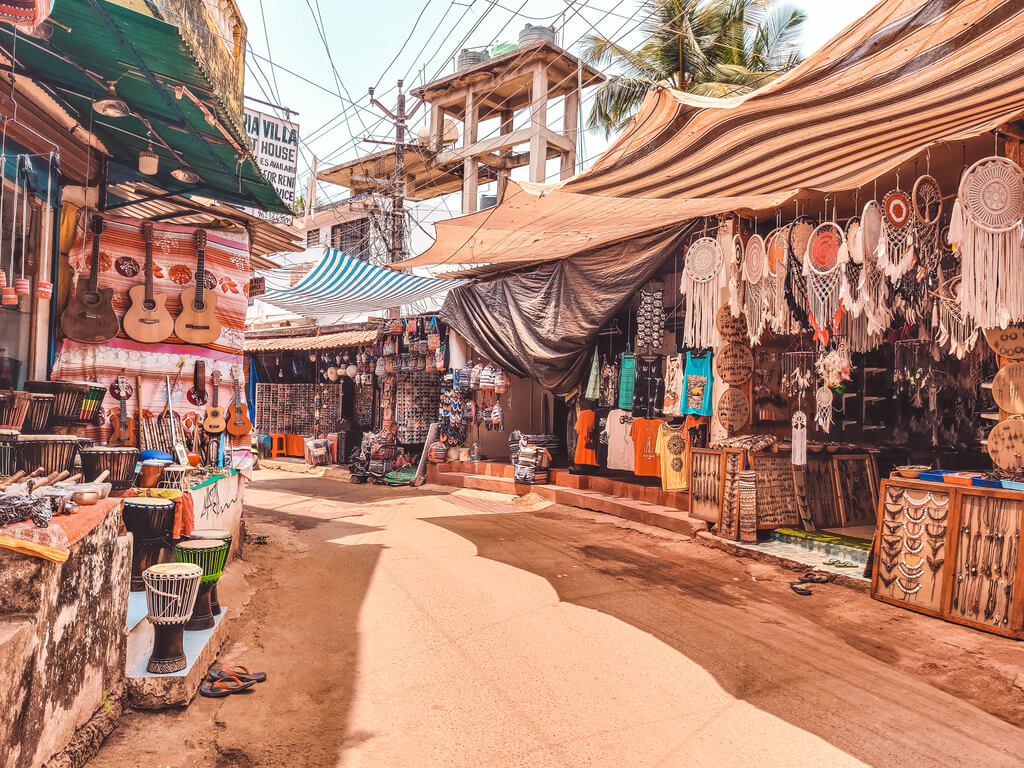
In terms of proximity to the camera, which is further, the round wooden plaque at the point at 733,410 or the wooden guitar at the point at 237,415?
the round wooden plaque at the point at 733,410

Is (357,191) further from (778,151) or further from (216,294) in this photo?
(778,151)

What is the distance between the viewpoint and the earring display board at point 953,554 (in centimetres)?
394

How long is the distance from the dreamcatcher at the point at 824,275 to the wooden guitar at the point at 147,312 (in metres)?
5.62

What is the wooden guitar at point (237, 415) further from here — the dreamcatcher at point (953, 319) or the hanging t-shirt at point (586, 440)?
the dreamcatcher at point (953, 319)

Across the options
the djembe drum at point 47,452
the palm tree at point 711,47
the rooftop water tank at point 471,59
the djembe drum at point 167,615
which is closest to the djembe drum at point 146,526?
the djembe drum at point 47,452

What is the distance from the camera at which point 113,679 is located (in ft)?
9.34

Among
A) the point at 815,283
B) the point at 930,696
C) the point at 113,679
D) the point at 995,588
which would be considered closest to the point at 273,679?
the point at 113,679

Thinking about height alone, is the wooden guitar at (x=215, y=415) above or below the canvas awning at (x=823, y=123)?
below

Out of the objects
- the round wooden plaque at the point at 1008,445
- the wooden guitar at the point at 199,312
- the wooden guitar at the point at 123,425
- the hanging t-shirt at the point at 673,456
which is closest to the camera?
the round wooden plaque at the point at 1008,445

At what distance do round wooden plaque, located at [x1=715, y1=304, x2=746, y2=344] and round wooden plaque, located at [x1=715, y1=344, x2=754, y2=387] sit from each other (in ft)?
0.25

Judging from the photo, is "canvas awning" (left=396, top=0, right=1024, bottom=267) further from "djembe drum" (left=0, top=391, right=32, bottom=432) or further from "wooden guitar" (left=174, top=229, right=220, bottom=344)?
"djembe drum" (left=0, top=391, right=32, bottom=432)

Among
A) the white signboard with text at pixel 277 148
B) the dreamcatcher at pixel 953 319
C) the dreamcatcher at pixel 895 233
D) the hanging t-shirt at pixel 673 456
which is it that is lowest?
the hanging t-shirt at pixel 673 456

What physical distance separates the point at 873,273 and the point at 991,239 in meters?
1.15

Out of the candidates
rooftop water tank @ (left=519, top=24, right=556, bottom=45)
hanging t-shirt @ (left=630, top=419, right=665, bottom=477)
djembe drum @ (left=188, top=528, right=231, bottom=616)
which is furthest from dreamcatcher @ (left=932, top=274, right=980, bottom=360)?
rooftop water tank @ (left=519, top=24, right=556, bottom=45)
